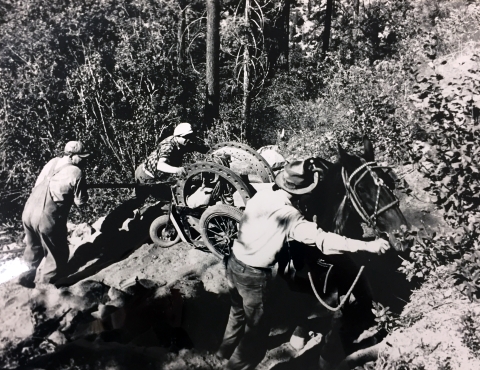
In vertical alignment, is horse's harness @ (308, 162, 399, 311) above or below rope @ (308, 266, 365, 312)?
above

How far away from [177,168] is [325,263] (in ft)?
4.91

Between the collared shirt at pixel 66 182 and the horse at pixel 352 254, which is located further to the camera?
the collared shirt at pixel 66 182

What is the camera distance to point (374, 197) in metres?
2.89

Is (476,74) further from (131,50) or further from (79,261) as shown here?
(79,261)

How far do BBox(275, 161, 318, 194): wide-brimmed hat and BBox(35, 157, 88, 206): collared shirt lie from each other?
1.79 m

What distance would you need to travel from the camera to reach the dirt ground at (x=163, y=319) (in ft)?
10.1

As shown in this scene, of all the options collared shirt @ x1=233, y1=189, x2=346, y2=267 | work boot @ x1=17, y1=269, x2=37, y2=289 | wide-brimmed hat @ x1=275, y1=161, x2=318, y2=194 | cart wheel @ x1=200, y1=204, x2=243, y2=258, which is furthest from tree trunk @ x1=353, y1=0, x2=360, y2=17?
work boot @ x1=17, y1=269, x2=37, y2=289

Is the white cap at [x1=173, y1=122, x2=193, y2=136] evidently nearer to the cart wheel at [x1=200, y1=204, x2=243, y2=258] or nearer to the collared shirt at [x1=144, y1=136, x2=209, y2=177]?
the collared shirt at [x1=144, y1=136, x2=209, y2=177]

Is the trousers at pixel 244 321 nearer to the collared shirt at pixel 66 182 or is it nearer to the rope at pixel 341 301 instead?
the rope at pixel 341 301

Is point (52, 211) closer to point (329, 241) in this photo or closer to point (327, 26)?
point (329, 241)

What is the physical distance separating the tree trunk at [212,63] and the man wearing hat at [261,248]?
91cm

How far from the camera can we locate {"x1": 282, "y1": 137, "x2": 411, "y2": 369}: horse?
2.91 m

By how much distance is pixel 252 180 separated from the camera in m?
3.37

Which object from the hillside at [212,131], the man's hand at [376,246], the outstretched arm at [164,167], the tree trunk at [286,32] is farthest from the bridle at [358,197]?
the outstretched arm at [164,167]
